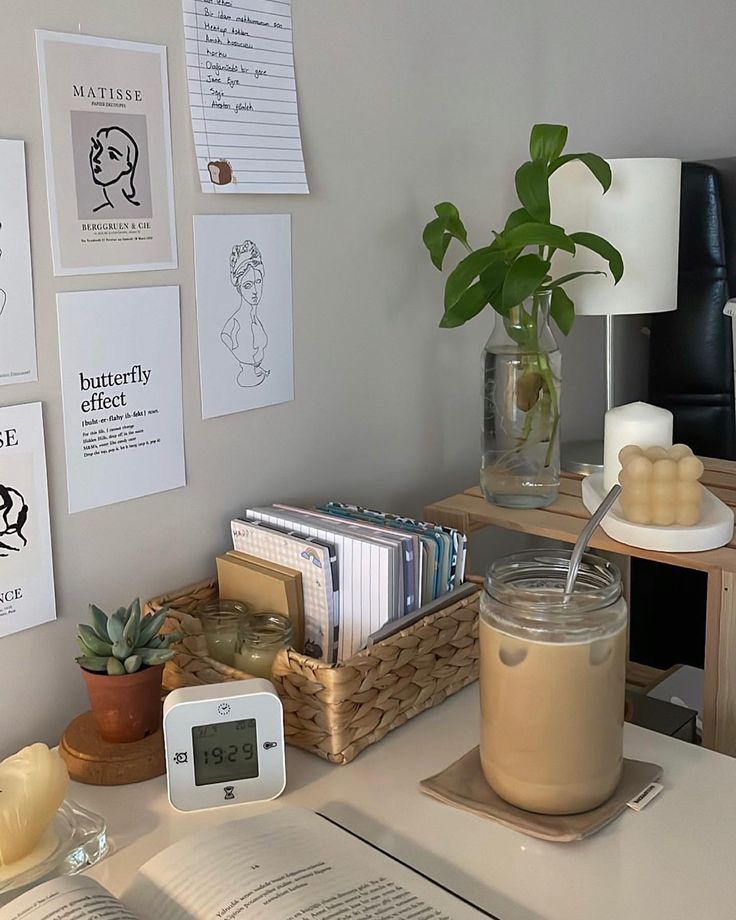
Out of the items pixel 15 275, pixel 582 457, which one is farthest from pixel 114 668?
pixel 582 457

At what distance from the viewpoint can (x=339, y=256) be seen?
1307 mm

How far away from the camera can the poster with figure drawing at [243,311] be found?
1147 mm

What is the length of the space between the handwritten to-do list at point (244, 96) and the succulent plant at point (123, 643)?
483mm

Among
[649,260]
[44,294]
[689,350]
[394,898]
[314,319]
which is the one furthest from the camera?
[689,350]

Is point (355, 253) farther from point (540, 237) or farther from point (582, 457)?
point (582, 457)

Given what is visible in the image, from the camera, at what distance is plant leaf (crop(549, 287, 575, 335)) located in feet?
4.49

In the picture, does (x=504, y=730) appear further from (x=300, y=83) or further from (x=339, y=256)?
(x=300, y=83)

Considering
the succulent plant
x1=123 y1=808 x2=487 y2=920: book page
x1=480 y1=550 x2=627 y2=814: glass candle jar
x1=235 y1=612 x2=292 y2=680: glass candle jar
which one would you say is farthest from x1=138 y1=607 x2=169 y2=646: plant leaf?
x1=480 y1=550 x2=627 y2=814: glass candle jar

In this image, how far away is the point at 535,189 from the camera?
1.26 metres

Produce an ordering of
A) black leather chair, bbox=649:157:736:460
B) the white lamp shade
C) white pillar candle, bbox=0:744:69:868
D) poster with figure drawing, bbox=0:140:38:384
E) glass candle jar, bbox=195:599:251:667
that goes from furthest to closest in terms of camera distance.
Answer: black leather chair, bbox=649:157:736:460
the white lamp shade
glass candle jar, bbox=195:599:251:667
poster with figure drawing, bbox=0:140:38:384
white pillar candle, bbox=0:744:69:868

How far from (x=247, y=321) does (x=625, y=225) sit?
22.6 inches

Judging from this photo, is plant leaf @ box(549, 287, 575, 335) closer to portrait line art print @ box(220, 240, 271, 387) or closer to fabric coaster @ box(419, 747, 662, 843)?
portrait line art print @ box(220, 240, 271, 387)

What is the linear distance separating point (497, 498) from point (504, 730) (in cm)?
51

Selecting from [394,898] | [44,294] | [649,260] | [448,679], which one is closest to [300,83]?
[44,294]
